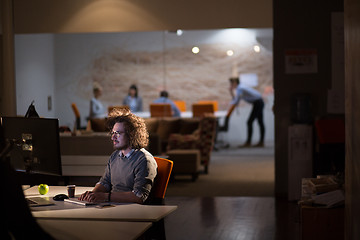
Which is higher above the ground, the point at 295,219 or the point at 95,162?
the point at 95,162

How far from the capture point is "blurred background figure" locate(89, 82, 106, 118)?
1027cm

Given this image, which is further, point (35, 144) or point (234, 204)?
point (234, 204)

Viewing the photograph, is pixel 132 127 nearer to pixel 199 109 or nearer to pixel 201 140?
pixel 201 140

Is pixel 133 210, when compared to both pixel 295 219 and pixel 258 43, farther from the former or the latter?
pixel 258 43

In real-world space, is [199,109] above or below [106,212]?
above

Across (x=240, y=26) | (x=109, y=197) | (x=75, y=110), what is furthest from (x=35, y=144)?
(x=75, y=110)

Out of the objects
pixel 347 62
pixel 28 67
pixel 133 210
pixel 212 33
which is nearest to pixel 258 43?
pixel 212 33

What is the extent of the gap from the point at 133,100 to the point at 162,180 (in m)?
6.00

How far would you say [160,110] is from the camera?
1095 centimetres

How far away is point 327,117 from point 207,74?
9.49ft

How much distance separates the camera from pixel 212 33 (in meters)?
10.0

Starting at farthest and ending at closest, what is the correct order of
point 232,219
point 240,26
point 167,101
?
1. point 167,101
2. point 240,26
3. point 232,219

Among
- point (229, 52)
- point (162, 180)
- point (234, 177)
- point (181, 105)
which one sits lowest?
point (234, 177)

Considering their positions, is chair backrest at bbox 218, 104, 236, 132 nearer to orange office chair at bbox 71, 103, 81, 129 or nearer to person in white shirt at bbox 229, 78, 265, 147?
person in white shirt at bbox 229, 78, 265, 147
